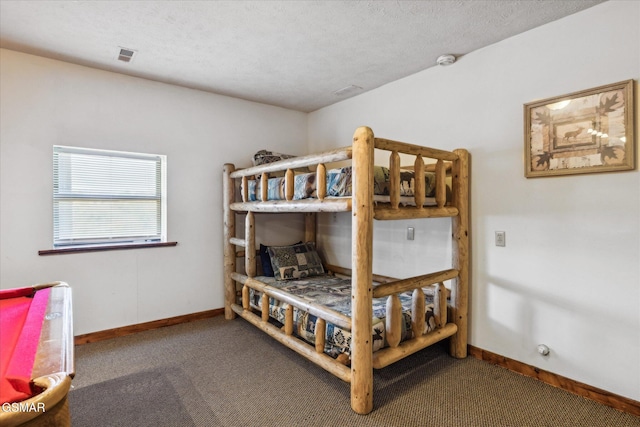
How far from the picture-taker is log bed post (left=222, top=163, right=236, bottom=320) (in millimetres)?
3457

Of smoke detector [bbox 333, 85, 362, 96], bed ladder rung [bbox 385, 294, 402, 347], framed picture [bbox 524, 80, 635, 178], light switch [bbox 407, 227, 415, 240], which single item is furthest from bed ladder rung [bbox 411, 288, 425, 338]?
smoke detector [bbox 333, 85, 362, 96]

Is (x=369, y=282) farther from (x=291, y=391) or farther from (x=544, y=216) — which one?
(x=544, y=216)

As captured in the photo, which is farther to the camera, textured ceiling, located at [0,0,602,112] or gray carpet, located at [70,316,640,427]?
textured ceiling, located at [0,0,602,112]

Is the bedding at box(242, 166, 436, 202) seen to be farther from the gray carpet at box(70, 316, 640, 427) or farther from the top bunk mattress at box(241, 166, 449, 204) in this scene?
the gray carpet at box(70, 316, 640, 427)

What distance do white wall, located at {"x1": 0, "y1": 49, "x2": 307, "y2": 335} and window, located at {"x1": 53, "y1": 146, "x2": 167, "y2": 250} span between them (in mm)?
93

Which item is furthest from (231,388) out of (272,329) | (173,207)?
(173,207)

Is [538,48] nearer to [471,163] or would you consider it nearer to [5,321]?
[471,163]

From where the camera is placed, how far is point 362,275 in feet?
6.26

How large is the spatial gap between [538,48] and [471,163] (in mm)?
869

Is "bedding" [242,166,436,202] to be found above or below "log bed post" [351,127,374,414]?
above

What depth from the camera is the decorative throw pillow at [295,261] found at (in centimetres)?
337

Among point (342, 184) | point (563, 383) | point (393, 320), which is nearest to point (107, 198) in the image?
point (342, 184)

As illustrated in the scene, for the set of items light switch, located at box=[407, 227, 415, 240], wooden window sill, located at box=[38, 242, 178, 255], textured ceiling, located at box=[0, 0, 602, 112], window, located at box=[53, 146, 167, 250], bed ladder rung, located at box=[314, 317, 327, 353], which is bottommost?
bed ladder rung, located at box=[314, 317, 327, 353]

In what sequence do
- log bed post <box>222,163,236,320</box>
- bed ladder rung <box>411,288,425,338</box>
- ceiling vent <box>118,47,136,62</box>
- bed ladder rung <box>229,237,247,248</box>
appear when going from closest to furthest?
1. bed ladder rung <box>411,288,425,338</box>
2. ceiling vent <box>118,47,136,62</box>
3. bed ladder rung <box>229,237,247,248</box>
4. log bed post <box>222,163,236,320</box>
